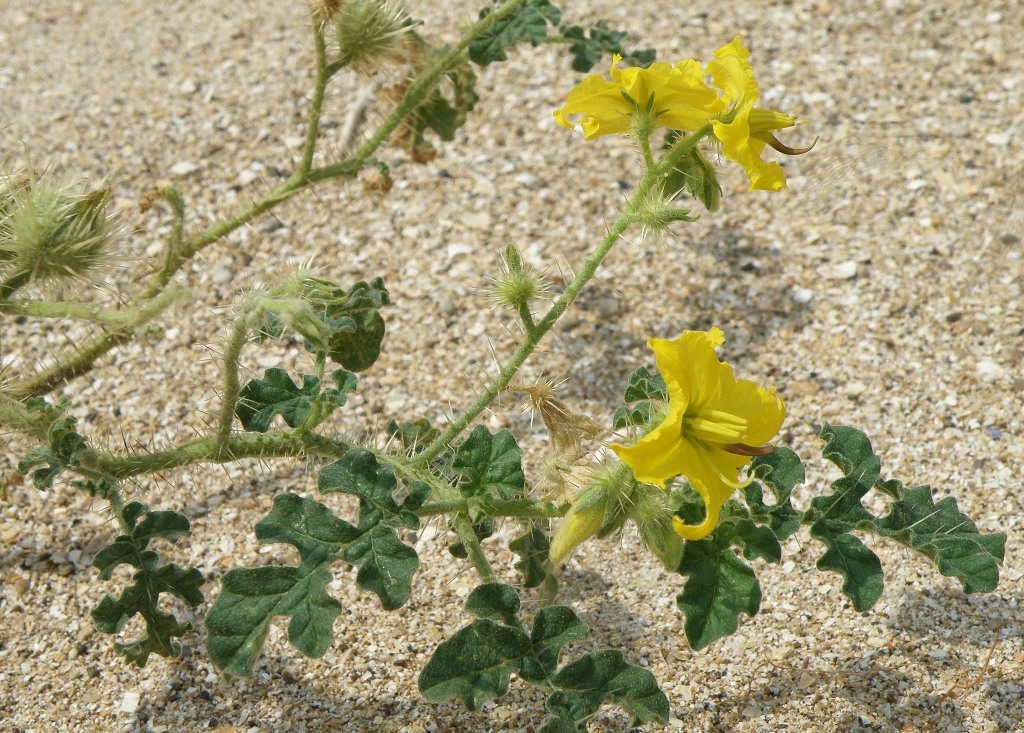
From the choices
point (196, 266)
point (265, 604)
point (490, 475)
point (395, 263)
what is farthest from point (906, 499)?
point (196, 266)

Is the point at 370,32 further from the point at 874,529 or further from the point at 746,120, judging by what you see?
the point at 874,529

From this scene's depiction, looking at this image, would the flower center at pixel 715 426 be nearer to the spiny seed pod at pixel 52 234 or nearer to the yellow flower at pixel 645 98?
the yellow flower at pixel 645 98

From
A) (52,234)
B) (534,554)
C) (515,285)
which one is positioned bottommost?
(534,554)

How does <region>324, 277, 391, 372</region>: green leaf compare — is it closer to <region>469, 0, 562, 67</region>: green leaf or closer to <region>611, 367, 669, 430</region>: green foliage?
<region>611, 367, 669, 430</region>: green foliage

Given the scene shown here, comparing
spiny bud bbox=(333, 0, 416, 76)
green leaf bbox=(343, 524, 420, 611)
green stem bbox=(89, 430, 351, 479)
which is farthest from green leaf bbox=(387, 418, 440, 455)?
spiny bud bbox=(333, 0, 416, 76)

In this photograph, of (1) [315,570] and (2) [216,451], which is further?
(2) [216,451]

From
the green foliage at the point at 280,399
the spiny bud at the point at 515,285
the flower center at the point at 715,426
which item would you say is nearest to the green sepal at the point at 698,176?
the spiny bud at the point at 515,285

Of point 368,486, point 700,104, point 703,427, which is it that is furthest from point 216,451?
point 700,104
